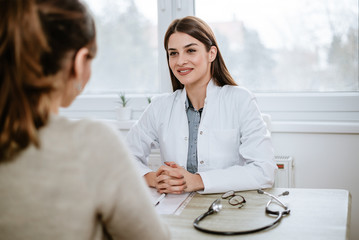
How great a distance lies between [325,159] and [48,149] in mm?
2017

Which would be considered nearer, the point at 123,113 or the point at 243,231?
the point at 243,231

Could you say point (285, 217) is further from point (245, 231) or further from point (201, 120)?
point (201, 120)

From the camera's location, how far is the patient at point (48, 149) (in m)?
0.66

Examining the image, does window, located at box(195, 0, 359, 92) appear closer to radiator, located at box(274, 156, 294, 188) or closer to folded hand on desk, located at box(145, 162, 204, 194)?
radiator, located at box(274, 156, 294, 188)

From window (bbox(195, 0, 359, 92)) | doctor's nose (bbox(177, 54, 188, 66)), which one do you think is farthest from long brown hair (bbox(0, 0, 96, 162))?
window (bbox(195, 0, 359, 92))

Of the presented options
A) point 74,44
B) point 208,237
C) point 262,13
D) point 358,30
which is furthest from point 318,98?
point 74,44

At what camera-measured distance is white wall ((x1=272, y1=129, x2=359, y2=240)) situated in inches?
91.2

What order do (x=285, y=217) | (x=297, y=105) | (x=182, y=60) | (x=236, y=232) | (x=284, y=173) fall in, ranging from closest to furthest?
(x=236, y=232)
(x=285, y=217)
(x=182, y=60)
(x=284, y=173)
(x=297, y=105)

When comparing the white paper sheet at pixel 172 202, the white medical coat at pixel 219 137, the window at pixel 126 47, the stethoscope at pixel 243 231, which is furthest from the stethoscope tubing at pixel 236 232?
the window at pixel 126 47

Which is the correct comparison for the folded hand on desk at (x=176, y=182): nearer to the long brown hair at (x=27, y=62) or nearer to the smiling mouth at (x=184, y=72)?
the smiling mouth at (x=184, y=72)

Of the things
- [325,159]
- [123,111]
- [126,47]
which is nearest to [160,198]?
[325,159]

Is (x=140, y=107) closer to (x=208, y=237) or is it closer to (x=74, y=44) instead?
(x=208, y=237)

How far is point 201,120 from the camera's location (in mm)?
1893

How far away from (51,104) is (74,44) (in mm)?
117
